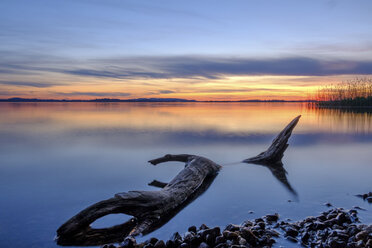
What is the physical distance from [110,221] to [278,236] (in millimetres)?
3102

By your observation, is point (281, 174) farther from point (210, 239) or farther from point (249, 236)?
point (210, 239)

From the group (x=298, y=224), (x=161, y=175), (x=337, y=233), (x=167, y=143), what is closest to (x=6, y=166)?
(x=161, y=175)

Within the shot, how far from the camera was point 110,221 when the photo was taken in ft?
17.9

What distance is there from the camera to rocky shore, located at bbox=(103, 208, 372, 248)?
4160 mm

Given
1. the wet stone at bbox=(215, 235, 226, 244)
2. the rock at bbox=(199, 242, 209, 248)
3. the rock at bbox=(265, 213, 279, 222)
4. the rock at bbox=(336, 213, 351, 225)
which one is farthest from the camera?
the rock at bbox=(265, 213, 279, 222)

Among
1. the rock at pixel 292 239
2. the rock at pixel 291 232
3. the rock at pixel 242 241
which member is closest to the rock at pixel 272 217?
the rock at pixel 291 232

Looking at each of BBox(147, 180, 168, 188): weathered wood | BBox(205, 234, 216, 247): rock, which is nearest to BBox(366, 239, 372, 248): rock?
BBox(205, 234, 216, 247): rock

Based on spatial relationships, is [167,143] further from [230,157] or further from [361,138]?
[361,138]

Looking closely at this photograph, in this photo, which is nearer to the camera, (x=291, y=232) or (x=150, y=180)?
(x=291, y=232)

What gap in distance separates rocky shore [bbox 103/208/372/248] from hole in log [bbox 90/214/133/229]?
1077 millimetres

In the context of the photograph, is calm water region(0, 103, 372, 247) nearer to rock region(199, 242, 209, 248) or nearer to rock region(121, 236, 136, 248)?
rock region(121, 236, 136, 248)

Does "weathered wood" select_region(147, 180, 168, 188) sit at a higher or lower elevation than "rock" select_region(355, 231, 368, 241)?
lower

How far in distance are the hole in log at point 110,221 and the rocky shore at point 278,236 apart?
42.4 inches

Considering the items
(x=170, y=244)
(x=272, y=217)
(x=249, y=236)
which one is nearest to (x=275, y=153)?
(x=272, y=217)
